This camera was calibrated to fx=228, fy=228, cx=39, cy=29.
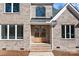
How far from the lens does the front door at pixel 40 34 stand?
775 centimetres

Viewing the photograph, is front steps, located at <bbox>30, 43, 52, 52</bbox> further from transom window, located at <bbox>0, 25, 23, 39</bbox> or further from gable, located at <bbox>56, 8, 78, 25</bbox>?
gable, located at <bbox>56, 8, 78, 25</bbox>

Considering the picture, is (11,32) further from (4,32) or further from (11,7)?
(11,7)

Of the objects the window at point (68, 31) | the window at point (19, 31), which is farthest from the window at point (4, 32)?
the window at point (68, 31)

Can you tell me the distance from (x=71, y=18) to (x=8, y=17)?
83.8 inches

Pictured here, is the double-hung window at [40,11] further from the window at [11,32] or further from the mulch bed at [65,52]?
the mulch bed at [65,52]

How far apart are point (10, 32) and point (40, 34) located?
126 centimetres

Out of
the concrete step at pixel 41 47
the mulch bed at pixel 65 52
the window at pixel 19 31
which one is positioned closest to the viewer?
the mulch bed at pixel 65 52

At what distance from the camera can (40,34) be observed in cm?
851

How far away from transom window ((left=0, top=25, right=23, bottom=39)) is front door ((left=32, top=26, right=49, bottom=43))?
1.79 feet

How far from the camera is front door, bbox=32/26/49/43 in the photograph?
305 inches

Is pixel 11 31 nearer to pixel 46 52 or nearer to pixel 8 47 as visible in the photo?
pixel 8 47

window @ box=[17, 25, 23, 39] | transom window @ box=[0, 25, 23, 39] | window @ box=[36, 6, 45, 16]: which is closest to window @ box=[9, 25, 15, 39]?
transom window @ box=[0, 25, 23, 39]

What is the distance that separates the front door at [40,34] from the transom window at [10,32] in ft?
1.79

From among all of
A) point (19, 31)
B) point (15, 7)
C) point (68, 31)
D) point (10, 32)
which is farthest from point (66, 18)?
point (10, 32)
